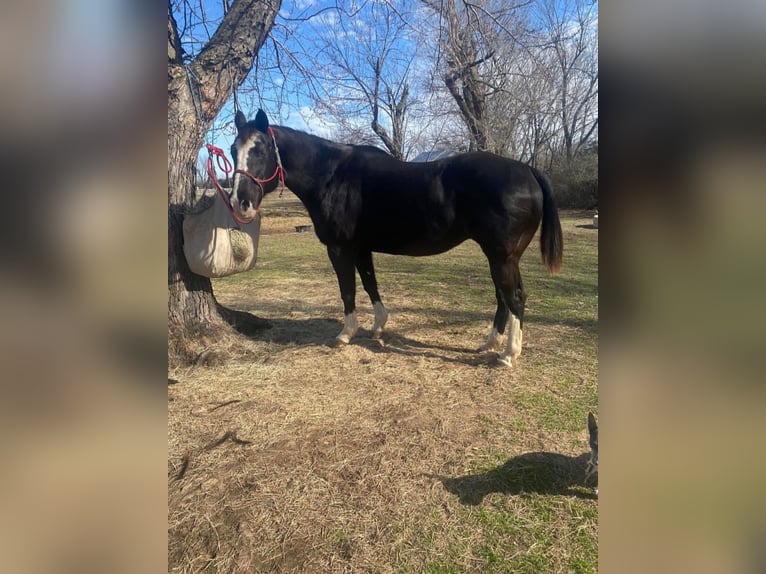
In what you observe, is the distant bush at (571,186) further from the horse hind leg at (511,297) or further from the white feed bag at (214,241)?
the white feed bag at (214,241)

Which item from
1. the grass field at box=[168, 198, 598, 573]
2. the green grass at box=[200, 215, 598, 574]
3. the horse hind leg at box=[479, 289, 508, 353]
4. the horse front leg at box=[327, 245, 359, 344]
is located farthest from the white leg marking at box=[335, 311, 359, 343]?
the horse hind leg at box=[479, 289, 508, 353]

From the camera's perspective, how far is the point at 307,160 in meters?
3.59

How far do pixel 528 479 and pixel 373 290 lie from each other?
2460 mm

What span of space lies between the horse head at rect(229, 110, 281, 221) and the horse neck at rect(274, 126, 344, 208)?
25cm

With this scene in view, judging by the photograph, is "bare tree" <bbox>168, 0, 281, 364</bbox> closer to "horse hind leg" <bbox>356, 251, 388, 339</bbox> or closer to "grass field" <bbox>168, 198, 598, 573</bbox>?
"grass field" <bbox>168, 198, 598, 573</bbox>

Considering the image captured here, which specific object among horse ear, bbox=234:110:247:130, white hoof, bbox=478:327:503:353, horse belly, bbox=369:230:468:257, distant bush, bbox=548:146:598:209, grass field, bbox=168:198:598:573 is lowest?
grass field, bbox=168:198:598:573

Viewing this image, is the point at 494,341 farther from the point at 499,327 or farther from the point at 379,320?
the point at 379,320

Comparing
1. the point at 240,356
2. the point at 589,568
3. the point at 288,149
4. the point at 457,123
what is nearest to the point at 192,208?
the point at 288,149

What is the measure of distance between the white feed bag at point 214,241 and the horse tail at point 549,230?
224 centimetres

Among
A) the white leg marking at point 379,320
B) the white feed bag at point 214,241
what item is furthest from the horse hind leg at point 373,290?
the white feed bag at point 214,241

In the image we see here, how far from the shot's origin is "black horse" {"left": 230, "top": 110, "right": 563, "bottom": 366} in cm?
297
